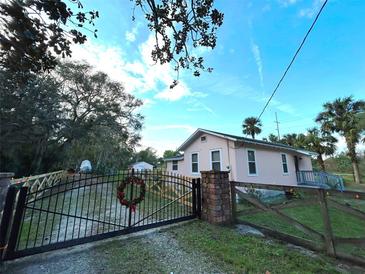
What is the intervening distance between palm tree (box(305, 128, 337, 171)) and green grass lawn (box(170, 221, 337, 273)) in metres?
22.0

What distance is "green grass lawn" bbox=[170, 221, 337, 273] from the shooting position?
290cm

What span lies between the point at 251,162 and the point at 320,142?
16646mm

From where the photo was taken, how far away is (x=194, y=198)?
17.9 ft

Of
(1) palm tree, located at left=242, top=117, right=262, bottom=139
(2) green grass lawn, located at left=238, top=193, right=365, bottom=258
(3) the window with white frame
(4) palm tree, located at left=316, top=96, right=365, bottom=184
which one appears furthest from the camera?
(1) palm tree, located at left=242, top=117, right=262, bottom=139

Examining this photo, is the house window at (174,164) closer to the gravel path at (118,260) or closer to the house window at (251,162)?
the house window at (251,162)

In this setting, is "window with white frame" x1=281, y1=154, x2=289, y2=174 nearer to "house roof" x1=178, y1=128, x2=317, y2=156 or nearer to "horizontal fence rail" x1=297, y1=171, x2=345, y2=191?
"house roof" x1=178, y1=128, x2=317, y2=156

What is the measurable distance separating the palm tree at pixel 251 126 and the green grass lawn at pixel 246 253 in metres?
25.1

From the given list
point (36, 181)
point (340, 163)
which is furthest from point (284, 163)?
point (340, 163)

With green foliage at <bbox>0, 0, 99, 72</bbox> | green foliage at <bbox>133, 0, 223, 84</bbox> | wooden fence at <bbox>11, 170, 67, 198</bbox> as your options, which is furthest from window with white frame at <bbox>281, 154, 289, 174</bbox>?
wooden fence at <bbox>11, 170, 67, 198</bbox>

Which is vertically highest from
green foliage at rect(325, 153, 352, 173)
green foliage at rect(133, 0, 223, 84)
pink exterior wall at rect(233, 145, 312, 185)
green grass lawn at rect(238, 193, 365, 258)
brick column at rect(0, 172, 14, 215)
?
green foliage at rect(133, 0, 223, 84)

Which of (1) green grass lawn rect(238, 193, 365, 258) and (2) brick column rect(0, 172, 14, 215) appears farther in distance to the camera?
(1) green grass lawn rect(238, 193, 365, 258)

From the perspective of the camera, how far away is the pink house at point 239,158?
10.5m

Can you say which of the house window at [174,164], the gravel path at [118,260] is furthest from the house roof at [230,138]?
the gravel path at [118,260]

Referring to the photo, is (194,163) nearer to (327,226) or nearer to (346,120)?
(327,226)
